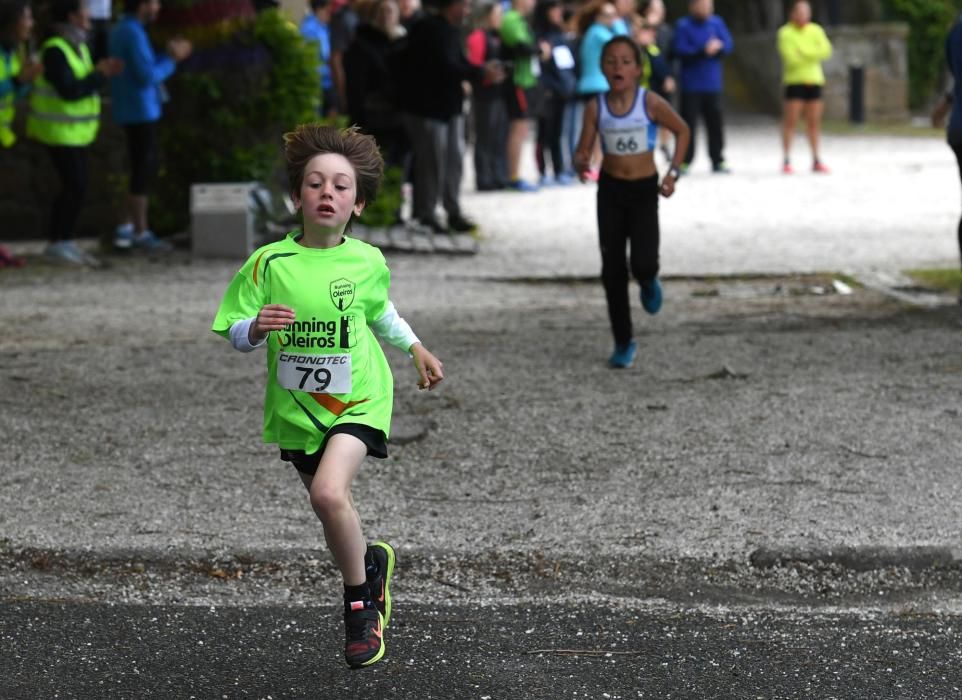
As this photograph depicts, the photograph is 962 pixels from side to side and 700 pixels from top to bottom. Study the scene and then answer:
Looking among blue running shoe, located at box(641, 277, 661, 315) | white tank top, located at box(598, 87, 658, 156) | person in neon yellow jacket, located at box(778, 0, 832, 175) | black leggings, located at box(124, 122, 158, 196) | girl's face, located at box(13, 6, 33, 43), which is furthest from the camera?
person in neon yellow jacket, located at box(778, 0, 832, 175)

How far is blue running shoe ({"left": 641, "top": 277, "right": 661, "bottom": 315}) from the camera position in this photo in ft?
30.4

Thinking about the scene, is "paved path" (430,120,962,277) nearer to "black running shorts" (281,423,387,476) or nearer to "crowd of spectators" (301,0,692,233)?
"crowd of spectators" (301,0,692,233)

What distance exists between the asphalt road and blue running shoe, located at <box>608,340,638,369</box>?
363 cm

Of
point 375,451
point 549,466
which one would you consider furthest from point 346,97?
point 375,451

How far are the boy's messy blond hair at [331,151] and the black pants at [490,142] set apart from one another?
47.2 feet

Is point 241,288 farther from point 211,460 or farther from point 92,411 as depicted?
point 92,411

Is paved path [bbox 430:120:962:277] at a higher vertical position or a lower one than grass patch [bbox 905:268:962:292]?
lower

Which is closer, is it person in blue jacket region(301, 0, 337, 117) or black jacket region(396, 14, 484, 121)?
black jacket region(396, 14, 484, 121)

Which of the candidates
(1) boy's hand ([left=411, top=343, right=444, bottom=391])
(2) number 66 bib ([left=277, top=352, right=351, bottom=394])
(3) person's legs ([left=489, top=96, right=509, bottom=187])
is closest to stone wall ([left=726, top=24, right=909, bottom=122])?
(3) person's legs ([left=489, top=96, right=509, bottom=187])

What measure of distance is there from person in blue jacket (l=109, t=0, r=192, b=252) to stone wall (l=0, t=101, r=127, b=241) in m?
1.21

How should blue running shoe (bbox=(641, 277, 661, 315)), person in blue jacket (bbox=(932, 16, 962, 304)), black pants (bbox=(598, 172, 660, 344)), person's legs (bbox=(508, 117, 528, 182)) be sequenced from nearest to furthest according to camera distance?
black pants (bbox=(598, 172, 660, 344))
blue running shoe (bbox=(641, 277, 661, 315))
person in blue jacket (bbox=(932, 16, 962, 304))
person's legs (bbox=(508, 117, 528, 182))

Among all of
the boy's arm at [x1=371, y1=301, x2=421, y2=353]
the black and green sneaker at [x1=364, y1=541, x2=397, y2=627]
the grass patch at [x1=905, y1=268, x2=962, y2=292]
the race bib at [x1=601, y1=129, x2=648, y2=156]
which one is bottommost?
the grass patch at [x1=905, y1=268, x2=962, y2=292]

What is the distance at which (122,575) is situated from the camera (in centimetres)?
565

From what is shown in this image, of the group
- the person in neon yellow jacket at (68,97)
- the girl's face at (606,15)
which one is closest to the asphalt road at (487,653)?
the person in neon yellow jacket at (68,97)
